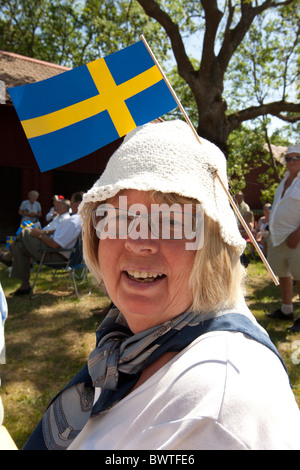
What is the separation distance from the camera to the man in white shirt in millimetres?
4426

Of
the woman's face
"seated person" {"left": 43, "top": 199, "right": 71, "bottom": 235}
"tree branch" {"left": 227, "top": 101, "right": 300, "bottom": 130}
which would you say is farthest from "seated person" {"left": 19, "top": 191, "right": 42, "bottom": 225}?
the woman's face

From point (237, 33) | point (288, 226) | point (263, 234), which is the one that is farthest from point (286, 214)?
point (237, 33)

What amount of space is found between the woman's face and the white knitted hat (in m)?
0.08

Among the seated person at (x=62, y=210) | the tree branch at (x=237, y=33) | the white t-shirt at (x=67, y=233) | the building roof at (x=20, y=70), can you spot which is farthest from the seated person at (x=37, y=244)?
the building roof at (x=20, y=70)

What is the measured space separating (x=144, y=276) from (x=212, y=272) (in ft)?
0.69

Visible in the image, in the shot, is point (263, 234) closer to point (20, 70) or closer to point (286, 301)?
point (286, 301)

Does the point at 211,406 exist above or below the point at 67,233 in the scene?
below

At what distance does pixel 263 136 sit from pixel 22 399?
16.9m

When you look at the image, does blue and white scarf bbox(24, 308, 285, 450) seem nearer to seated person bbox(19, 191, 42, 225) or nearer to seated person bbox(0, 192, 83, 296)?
seated person bbox(0, 192, 83, 296)

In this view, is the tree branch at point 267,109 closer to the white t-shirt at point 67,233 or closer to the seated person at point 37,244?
the white t-shirt at point 67,233

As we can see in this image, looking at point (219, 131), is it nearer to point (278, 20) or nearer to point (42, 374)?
point (42, 374)

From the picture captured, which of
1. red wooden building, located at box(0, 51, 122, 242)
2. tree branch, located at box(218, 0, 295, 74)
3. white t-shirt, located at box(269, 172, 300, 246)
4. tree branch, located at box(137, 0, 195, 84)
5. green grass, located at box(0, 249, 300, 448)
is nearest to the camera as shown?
green grass, located at box(0, 249, 300, 448)

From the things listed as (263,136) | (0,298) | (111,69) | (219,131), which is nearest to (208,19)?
(219,131)

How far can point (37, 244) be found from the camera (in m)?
6.25
